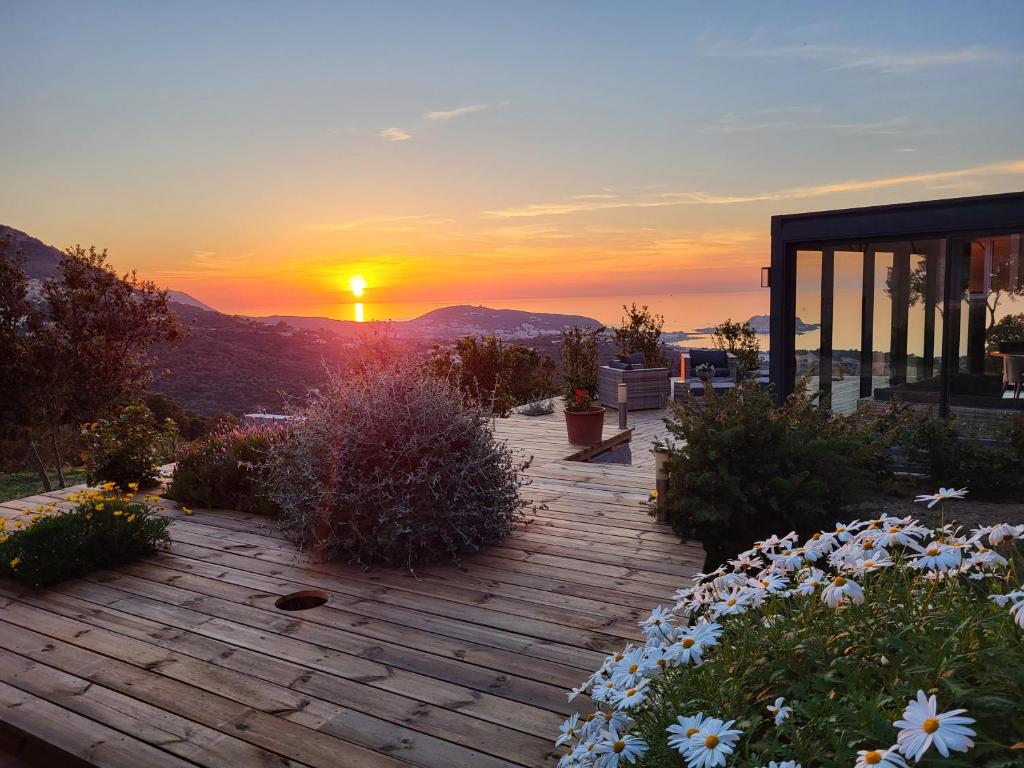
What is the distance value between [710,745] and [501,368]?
1084 cm

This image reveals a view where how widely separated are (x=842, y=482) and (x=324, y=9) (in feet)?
20.7

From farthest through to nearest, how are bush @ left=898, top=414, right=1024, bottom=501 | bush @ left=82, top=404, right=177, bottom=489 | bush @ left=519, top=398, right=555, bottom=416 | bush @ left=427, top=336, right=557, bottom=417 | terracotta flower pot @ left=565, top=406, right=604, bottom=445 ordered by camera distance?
bush @ left=427, top=336, right=557, bottom=417, bush @ left=519, top=398, right=555, bottom=416, terracotta flower pot @ left=565, top=406, right=604, bottom=445, bush @ left=898, top=414, right=1024, bottom=501, bush @ left=82, top=404, right=177, bottom=489

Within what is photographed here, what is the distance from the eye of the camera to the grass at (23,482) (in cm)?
1014

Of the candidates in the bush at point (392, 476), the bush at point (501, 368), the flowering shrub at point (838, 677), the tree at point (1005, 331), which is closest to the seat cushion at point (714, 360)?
the bush at point (501, 368)

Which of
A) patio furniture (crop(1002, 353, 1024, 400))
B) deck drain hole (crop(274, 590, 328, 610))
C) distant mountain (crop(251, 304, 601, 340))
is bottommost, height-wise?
deck drain hole (crop(274, 590, 328, 610))

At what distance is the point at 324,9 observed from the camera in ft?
22.3

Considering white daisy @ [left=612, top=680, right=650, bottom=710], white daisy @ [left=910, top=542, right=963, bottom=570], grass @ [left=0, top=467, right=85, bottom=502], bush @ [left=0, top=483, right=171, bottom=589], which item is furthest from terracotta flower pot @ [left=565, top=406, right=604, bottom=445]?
grass @ [left=0, top=467, right=85, bottom=502]

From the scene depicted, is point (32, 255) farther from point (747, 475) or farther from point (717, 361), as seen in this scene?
point (747, 475)

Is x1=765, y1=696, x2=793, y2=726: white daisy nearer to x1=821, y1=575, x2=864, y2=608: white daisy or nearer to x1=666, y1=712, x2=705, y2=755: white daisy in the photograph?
x1=666, y1=712, x2=705, y2=755: white daisy

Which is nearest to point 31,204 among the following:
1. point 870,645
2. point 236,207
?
point 236,207

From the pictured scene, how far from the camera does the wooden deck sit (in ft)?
6.99

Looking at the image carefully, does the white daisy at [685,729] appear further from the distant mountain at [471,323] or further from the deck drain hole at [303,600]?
the distant mountain at [471,323]

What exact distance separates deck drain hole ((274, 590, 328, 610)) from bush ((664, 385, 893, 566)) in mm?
1995

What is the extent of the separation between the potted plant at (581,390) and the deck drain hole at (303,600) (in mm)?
4082
